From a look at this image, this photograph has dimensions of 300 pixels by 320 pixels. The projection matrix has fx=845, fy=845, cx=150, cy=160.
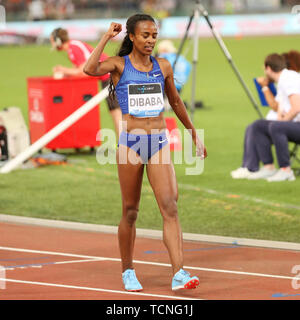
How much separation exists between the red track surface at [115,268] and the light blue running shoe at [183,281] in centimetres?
11

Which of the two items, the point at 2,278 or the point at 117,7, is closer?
the point at 2,278

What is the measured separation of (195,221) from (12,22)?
139 ft

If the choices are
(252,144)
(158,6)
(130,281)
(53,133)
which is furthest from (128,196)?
(158,6)

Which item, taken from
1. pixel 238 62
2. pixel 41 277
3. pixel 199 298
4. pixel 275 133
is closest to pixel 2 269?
pixel 41 277

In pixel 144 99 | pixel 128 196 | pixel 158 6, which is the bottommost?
pixel 128 196

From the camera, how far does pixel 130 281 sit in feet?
22.0

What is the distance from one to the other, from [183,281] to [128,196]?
79 cm

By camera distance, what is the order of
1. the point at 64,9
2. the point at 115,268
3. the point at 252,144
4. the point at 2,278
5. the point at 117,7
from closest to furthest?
the point at 2,278 → the point at 115,268 → the point at 252,144 → the point at 117,7 → the point at 64,9

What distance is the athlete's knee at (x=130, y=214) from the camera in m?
6.65

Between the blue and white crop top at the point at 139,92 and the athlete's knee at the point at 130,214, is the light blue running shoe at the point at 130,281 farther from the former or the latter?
the blue and white crop top at the point at 139,92

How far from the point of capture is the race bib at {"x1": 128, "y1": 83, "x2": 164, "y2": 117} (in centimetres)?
644

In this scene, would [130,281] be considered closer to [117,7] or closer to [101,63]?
[101,63]

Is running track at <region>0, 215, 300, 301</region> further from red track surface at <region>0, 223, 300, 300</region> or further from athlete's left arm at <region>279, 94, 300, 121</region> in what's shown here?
athlete's left arm at <region>279, 94, 300, 121</region>

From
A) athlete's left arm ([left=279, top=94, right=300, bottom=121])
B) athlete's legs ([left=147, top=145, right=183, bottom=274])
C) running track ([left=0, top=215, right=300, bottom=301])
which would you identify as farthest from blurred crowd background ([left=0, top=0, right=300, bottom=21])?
athlete's legs ([left=147, top=145, right=183, bottom=274])
